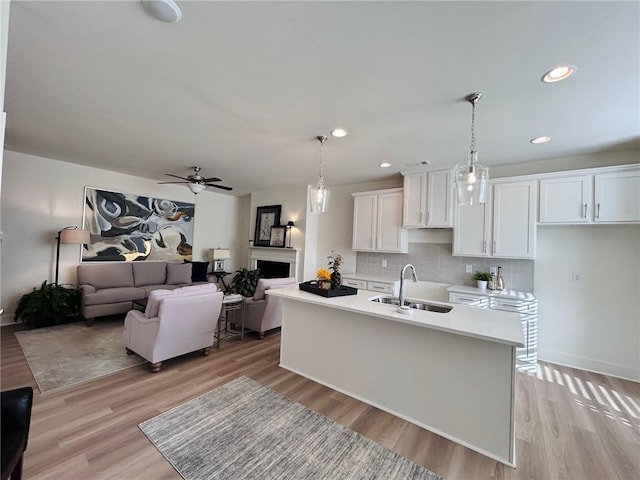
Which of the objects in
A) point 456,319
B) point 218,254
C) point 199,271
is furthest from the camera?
point 218,254

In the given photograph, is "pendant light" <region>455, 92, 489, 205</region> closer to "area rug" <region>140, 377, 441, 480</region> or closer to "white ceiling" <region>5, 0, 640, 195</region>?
"white ceiling" <region>5, 0, 640, 195</region>

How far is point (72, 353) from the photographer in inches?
128

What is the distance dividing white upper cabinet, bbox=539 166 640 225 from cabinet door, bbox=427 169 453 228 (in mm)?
1063

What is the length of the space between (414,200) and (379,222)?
2.34ft

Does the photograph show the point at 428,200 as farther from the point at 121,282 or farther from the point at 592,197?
the point at 121,282

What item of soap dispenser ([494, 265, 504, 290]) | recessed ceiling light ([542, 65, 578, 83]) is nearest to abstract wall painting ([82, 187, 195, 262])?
soap dispenser ([494, 265, 504, 290])

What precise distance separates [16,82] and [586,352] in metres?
6.49

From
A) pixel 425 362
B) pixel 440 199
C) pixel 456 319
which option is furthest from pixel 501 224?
pixel 425 362

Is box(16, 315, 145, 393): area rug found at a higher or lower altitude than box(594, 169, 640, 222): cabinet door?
lower

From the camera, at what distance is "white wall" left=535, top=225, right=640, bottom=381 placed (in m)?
3.17

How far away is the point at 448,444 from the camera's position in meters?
2.02

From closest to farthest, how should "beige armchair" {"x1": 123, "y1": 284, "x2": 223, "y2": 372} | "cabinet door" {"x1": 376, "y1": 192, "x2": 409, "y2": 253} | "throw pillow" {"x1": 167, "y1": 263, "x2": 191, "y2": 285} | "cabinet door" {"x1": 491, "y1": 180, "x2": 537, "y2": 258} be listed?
"beige armchair" {"x1": 123, "y1": 284, "x2": 223, "y2": 372} < "cabinet door" {"x1": 491, "y1": 180, "x2": 537, "y2": 258} < "cabinet door" {"x1": 376, "y1": 192, "x2": 409, "y2": 253} < "throw pillow" {"x1": 167, "y1": 263, "x2": 191, "y2": 285}

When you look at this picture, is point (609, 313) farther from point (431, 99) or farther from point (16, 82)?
point (16, 82)

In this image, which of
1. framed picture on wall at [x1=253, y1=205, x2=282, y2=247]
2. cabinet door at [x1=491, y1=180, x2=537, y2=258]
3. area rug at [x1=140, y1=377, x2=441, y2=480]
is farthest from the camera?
framed picture on wall at [x1=253, y1=205, x2=282, y2=247]
